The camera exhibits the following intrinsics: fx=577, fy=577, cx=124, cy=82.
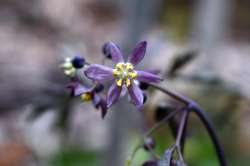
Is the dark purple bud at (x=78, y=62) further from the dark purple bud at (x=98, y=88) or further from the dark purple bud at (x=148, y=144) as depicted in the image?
the dark purple bud at (x=148, y=144)

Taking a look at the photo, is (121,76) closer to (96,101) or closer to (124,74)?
(124,74)

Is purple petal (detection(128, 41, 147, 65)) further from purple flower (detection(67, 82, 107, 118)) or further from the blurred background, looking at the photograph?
the blurred background

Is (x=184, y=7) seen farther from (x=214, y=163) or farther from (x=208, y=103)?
(x=208, y=103)

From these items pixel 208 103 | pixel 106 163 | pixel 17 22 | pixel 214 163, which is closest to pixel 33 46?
pixel 17 22

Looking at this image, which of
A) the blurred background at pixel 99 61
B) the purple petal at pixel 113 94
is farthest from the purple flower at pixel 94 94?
the blurred background at pixel 99 61

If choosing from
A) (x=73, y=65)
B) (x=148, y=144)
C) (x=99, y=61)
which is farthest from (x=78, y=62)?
(x=99, y=61)

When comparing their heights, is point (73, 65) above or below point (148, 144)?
above
